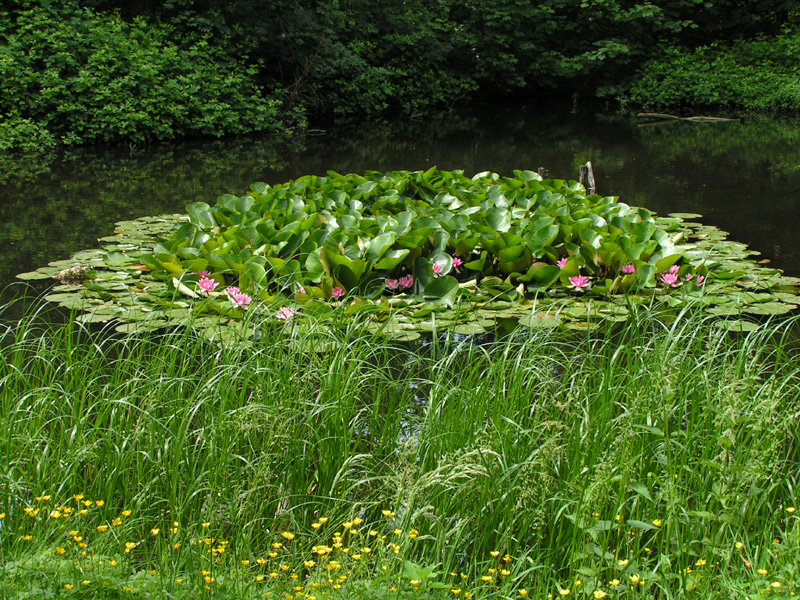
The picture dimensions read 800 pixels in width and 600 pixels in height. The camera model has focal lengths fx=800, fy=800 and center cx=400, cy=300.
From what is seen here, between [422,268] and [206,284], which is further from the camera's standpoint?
[422,268]

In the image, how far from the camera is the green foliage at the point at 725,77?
16.6m

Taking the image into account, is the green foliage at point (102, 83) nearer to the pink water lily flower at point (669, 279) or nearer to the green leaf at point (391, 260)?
the green leaf at point (391, 260)

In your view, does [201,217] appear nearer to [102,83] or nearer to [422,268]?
[422,268]

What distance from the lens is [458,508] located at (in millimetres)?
2197

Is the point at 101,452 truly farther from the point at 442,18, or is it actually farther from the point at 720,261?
the point at 442,18

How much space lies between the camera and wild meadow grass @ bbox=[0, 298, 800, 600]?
5.84 ft

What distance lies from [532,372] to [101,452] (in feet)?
4.31

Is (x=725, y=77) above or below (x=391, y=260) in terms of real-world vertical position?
above

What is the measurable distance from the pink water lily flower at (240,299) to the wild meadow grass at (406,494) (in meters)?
1.43

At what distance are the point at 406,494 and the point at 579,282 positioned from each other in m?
2.61

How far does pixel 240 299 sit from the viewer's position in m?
4.13

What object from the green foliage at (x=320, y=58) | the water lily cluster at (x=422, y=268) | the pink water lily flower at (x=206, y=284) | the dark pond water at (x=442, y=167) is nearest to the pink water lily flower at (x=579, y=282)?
the water lily cluster at (x=422, y=268)

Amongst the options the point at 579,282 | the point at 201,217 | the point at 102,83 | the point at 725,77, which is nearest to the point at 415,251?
the point at 579,282

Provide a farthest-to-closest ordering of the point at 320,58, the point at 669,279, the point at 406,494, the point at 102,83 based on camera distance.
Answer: the point at 320,58 → the point at 102,83 → the point at 669,279 → the point at 406,494
